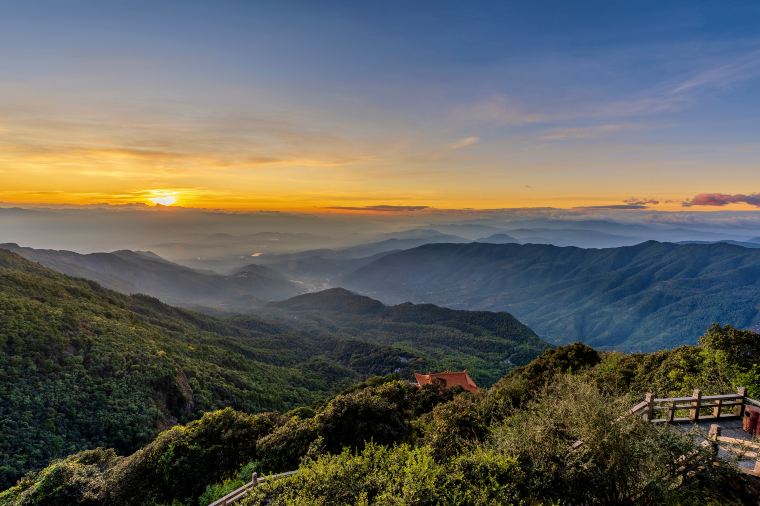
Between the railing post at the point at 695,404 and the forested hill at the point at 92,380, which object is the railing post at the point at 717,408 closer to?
the railing post at the point at 695,404

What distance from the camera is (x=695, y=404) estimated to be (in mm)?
11094

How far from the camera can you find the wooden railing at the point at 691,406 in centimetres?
1081

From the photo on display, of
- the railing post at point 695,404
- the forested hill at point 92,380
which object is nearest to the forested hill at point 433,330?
the forested hill at point 92,380

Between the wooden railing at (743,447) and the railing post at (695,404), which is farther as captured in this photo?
the railing post at (695,404)

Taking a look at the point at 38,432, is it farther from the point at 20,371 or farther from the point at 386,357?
the point at 386,357

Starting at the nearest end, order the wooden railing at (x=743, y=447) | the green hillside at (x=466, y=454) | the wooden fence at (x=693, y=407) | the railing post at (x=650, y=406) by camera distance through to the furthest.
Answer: the green hillside at (x=466, y=454), the wooden railing at (x=743, y=447), the railing post at (x=650, y=406), the wooden fence at (x=693, y=407)

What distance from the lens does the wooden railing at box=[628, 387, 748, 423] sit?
10812 millimetres

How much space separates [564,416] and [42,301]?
172 feet

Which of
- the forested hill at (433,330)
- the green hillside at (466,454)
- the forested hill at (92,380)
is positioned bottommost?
the forested hill at (433,330)

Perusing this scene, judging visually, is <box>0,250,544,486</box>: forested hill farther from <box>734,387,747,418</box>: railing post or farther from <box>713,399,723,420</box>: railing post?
<box>734,387,747,418</box>: railing post

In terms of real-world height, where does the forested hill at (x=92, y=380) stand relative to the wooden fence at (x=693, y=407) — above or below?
below

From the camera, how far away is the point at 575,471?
26.0 feet

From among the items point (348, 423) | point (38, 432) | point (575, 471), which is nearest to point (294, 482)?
point (575, 471)

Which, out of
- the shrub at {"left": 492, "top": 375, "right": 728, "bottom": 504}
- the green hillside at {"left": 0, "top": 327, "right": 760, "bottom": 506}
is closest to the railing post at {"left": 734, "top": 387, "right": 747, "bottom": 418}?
the green hillside at {"left": 0, "top": 327, "right": 760, "bottom": 506}
